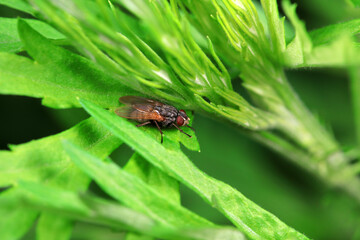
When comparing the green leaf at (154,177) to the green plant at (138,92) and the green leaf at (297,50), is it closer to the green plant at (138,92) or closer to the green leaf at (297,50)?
the green plant at (138,92)

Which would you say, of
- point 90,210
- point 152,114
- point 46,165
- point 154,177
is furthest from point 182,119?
point 90,210

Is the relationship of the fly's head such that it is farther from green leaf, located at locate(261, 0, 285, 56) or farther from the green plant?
green leaf, located at locate(261, 0, 285, 56)

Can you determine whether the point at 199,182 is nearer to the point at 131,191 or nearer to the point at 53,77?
the point at 131,191

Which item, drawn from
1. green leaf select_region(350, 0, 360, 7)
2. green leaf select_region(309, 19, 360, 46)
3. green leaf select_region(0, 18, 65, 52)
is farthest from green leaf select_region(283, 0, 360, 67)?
green leaf select_region(0, 18, 65, 52)

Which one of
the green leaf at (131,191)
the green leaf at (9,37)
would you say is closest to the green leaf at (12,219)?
the green leaf at (131,191)

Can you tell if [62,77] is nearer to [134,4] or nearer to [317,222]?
[134,4]
